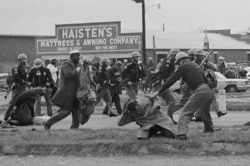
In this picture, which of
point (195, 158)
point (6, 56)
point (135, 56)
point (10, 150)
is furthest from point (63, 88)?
point (6, 56)

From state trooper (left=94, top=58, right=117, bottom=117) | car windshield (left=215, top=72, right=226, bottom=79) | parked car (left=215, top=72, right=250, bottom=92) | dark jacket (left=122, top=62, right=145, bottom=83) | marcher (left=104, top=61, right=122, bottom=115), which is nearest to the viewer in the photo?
dark jacket (left=122, top=62, right=145, bottom=83)

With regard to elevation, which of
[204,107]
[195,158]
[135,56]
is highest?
[135,56]

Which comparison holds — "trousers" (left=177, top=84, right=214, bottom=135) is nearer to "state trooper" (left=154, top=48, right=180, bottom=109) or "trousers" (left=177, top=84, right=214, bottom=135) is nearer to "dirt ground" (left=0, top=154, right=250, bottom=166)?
"dirt ground" (left=0, top=154, right=250, bottom=166)

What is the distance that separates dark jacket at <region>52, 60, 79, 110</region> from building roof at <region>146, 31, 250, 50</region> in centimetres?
4392

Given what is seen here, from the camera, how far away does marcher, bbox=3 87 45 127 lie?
1481 cm

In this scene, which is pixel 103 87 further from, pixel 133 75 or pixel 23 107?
pixel 23 107

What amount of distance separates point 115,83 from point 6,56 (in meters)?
48.2

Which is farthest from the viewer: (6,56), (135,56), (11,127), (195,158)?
(6,56)

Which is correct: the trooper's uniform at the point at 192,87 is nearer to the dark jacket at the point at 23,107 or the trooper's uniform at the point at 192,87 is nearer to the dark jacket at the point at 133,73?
the dark jacket at the point at 23,107

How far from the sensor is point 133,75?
1739 centimetres

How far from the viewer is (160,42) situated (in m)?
59.3

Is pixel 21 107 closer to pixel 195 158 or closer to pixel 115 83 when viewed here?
pixel 115 83

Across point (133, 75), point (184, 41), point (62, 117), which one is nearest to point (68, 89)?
point (62, 117)

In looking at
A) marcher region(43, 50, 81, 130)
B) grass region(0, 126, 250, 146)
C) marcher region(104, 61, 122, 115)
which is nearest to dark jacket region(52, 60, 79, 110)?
marcher region(43, 50, 81, 130)
